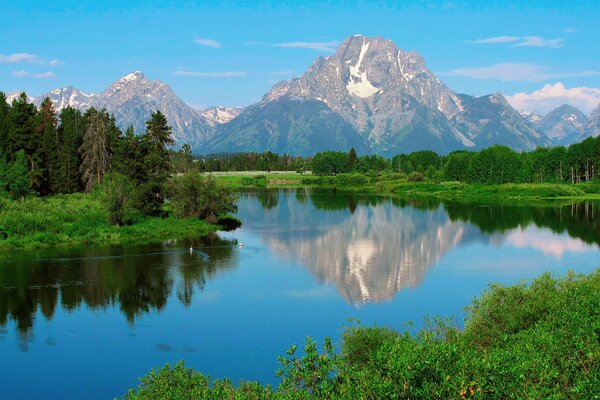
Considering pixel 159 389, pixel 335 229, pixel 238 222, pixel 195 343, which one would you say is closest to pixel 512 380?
pixel 159 389

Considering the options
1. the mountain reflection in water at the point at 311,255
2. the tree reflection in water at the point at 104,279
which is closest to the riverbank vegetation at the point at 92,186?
the mountain reflection in water at the point at 311,255

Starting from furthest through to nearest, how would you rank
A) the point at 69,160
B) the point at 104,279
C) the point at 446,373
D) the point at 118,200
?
the point at 69,160 → the point at 118,200 → the point at 104,279 → the point at 446,373

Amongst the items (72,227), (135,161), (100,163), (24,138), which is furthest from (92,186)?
(72,227)

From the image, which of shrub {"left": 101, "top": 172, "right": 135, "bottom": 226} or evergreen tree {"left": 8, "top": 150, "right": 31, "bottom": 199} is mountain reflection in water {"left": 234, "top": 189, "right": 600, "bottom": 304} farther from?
evergreen tree {"left": 8, "top": 150, "right": 31, "bottom": 199}

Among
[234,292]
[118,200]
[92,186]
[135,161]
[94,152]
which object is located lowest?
[234,292]

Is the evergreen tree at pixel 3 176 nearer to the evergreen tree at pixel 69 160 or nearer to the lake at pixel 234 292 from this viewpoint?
the evergreen tree at pixel 69 160

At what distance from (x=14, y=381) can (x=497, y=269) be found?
5330cm

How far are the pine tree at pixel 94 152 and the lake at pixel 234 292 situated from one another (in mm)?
37140

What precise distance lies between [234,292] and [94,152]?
70694 mm

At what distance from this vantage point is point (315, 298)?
5781 centimetres

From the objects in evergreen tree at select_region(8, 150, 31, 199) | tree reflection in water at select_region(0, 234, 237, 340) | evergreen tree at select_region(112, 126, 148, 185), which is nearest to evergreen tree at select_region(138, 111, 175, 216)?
evergreen tree at select_region(112, 126, 148, 185)

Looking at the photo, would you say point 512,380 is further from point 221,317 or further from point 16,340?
point 16,340

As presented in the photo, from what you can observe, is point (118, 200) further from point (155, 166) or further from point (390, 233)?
point (390, 233)

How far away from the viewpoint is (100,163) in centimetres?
12206
